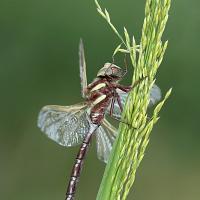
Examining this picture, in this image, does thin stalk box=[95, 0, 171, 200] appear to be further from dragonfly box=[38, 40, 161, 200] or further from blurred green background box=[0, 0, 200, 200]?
blurred green background box=[0, 0, 200, 200]

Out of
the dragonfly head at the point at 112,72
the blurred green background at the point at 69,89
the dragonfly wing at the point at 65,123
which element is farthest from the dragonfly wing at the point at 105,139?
the blurred green background at the point at 69,89

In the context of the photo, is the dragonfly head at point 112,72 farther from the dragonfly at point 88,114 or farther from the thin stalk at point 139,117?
the thin stalk at point 139,117

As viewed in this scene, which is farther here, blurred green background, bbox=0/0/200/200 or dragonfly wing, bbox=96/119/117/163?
blurred green background, bbox=0/0/200/200

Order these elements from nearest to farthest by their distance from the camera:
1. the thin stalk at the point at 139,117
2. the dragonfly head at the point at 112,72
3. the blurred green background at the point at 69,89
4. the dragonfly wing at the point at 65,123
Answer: the thin stalk at the point at 139,117 → the dragonfly head at the point at 112,72 → the dragonfly wing at the point at 65,123 → the blurred green background at the point at 69,89

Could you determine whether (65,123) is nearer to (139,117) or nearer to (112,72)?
(112,72)

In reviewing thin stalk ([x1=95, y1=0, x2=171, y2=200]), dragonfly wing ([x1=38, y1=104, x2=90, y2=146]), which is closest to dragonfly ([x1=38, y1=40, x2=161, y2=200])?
dragonfly wing ([x1=38, y1=104, x2=90, y2=146])

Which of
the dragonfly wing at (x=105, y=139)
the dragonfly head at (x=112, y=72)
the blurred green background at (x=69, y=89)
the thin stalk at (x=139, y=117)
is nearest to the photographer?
the thin stalk at (x=139, y=117)

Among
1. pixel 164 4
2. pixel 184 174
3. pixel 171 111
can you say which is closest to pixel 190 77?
pixel 171 111
